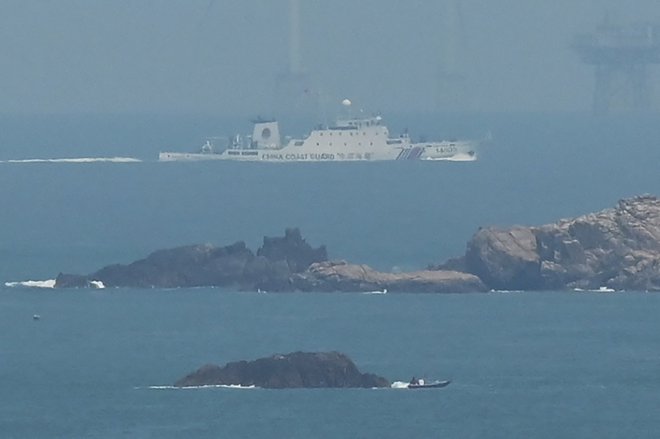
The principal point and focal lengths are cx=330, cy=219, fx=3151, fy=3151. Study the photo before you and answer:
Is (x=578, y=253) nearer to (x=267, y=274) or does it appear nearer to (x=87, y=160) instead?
(x=267, y=274)

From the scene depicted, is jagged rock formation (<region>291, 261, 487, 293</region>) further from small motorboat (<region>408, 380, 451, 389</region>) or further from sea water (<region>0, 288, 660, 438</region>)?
small motorboat (<region>408, 380, 451, 389</region>)

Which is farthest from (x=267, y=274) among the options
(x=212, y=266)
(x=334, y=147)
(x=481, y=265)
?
(x=334, y=147)

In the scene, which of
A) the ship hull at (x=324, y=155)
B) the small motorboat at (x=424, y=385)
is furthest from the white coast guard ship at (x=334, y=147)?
the small motorboat at (x=424, y=385)

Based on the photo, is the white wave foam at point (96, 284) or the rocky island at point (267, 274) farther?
the white wave foam at point (96, 284)

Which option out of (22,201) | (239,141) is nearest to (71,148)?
(239,141)

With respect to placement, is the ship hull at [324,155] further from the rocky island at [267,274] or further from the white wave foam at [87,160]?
the rocky island at [267,274]

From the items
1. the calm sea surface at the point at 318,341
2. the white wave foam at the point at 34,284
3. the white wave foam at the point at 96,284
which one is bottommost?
the calm sea surface at the point at 318,341
